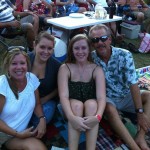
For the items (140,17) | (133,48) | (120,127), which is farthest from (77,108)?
(140,17)

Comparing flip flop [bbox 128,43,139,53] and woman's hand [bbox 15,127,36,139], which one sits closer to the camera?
woman's hand [bbox 15,127,36,139]

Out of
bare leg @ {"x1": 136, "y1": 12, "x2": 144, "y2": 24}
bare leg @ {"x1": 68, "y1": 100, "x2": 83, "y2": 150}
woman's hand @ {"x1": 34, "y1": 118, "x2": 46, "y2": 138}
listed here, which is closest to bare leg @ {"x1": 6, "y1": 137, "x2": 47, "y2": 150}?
woman's hand @ {"x1": 34, "y1": 118, "x2": 46, "y2": 138}

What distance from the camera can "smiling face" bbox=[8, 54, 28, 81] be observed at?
2.49 m

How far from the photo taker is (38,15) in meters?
5.84

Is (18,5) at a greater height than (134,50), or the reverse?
(18,5)

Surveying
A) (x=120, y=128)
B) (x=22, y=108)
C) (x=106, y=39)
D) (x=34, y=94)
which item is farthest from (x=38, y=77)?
(x=120, y=128)

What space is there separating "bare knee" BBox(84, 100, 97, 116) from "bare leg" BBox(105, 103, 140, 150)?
23 cm

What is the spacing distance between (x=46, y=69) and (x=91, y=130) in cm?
89

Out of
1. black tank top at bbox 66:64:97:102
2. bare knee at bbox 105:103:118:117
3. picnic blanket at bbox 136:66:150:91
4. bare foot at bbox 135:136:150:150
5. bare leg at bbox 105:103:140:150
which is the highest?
black tank top at bbox 66:64:97:102

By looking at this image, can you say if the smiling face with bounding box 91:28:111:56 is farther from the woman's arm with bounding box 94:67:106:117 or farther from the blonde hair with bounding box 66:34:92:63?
the woman's arm with bounding box 94:67:106:117

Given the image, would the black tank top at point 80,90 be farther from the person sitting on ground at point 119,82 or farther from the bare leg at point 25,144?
the bare leg at point 25,144

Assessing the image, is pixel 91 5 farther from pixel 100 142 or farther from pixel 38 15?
pixel 100 142

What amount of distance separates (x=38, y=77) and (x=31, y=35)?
2.34 metres

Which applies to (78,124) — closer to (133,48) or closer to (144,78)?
(144,78)
